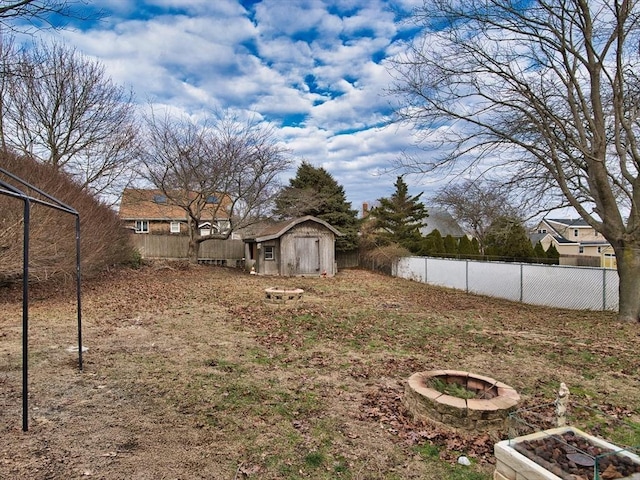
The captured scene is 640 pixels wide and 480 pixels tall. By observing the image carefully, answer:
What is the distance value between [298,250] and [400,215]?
904 centimetres

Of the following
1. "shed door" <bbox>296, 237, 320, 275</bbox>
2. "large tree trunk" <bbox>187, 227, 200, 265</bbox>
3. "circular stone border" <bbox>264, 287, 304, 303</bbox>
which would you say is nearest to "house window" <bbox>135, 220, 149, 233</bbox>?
"large tree trunk" <bbox>187, 227, 200, 265</bbox>

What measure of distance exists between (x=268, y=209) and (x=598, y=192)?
14621 millimetres

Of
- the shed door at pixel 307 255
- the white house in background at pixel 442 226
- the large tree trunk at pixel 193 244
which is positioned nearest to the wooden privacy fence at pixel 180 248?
the large tree trunk at pixel 193 244

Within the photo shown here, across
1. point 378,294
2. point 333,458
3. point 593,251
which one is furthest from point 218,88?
point 593,251

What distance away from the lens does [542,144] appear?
9461 millimetres

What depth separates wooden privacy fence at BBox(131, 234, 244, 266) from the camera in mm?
23906

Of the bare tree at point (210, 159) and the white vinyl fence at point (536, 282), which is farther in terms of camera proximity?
the bare tree at point (210, 159)

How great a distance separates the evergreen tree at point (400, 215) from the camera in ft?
83.3

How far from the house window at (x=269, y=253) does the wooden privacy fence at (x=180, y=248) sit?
5.71 metres

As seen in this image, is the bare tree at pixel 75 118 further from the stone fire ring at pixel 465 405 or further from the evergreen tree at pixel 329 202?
the stone fire ring at pixel 465 405

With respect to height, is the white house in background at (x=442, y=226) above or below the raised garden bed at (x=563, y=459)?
above

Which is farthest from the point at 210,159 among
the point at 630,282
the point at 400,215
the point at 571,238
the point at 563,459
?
the point at 571,238

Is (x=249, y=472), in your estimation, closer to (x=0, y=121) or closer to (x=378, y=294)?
(x=378, y=294)

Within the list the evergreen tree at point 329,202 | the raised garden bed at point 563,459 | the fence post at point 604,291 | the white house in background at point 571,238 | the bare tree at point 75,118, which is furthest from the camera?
the white house in background at point 571,238
